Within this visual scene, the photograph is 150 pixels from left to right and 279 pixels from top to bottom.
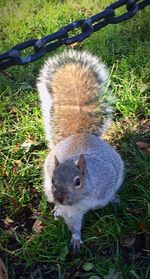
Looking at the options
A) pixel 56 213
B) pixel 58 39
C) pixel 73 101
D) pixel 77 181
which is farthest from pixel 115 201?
pixel 58 39

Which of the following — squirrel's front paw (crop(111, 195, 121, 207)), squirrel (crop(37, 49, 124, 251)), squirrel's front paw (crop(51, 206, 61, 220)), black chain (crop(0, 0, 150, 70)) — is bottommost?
squirrel's front paw (crop(111, 195, 121, 207))

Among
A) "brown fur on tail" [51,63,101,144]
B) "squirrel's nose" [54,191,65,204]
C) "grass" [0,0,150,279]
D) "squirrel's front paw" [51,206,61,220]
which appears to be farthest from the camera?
"brown fur on tail" [51,63,101,144]

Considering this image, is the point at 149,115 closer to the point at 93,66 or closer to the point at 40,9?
the point at 93,66

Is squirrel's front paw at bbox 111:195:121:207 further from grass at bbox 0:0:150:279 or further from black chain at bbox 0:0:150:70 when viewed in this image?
black chain at bbox 0:0:150:70

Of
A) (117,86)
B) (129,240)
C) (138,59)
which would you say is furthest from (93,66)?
(129,240)

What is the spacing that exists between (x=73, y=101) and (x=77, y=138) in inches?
8.7

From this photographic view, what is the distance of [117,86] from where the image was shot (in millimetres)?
2893

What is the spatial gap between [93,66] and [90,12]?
1.30 m

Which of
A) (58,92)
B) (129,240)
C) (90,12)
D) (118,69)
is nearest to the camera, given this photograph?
(129,240)

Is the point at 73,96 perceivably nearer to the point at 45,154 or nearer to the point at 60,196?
the point at 45,154

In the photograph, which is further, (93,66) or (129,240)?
(93,66)

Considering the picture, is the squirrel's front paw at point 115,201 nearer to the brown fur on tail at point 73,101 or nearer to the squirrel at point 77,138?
the squirrel at point 77,138

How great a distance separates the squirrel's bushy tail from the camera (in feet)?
7.80

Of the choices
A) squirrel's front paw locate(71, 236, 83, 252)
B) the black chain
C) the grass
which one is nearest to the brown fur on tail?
the grass
